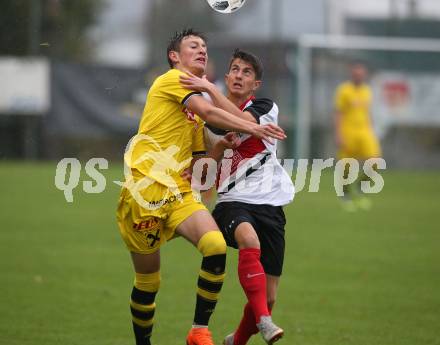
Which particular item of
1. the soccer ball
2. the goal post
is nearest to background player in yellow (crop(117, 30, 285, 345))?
the soccer ball

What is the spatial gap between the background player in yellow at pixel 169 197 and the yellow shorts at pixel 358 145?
1162 cm

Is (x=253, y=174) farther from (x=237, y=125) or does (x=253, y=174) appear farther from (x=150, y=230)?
(x=150, y=230)

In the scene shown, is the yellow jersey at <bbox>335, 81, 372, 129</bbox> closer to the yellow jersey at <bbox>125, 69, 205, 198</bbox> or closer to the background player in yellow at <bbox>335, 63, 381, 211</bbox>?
the background player in yellow at <bbox>335, 63, 381, 211</bbox>

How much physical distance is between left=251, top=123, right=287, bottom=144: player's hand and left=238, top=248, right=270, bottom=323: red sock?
738mm

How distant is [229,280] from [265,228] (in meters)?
3.11

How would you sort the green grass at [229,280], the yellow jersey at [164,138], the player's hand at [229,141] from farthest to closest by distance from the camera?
1. the green grass at [229,280]
2. the player's hand at [229,141]
3. the yellow jersey at [164,138]

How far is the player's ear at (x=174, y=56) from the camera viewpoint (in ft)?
19.2

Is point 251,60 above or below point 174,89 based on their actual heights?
above

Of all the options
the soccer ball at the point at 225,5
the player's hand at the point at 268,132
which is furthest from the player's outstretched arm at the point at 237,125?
the soccer ball at the point at 225,5

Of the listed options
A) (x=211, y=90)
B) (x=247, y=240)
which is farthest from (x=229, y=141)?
(x=247, y=240)

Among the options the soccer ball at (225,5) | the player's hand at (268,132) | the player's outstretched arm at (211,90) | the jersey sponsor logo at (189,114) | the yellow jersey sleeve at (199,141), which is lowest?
the yellow jersey sleeve at (199,141)

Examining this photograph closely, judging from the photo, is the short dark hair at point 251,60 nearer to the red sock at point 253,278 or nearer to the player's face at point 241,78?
the player's face at point 241,78

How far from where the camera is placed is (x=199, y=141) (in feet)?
19.3

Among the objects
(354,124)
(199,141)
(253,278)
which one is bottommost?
(253,278)
